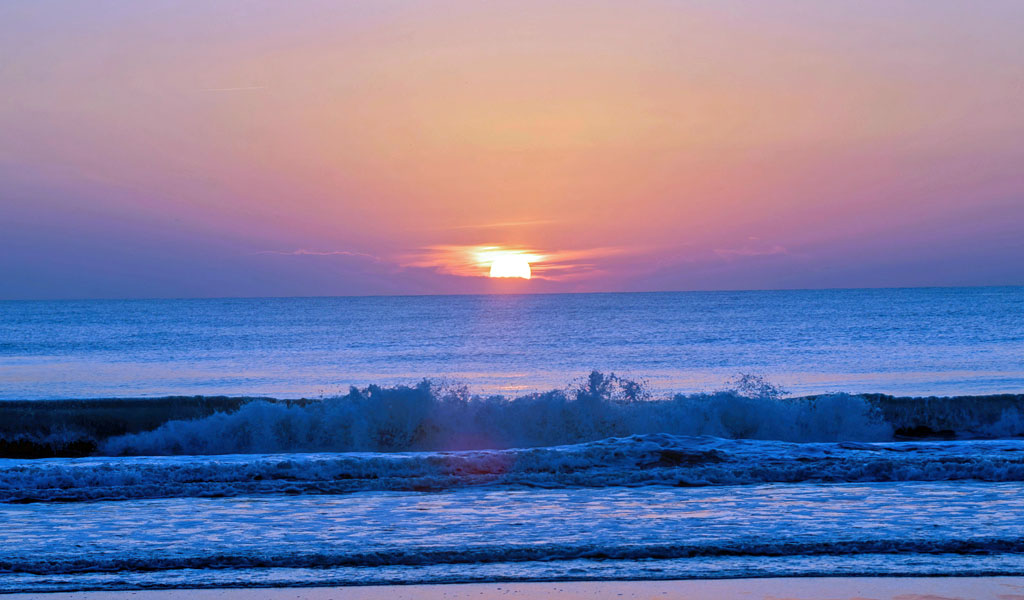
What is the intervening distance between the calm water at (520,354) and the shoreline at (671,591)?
20798 millimetres

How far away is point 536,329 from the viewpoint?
71.5 metres

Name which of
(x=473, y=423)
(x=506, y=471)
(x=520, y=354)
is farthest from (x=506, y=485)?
(x=520, y=354)

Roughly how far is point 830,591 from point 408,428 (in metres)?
13.7

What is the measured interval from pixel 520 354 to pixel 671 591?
128 ft

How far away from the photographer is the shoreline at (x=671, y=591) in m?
6.67

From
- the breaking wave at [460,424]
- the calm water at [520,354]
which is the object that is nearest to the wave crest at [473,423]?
the breaking wave at [460,424]

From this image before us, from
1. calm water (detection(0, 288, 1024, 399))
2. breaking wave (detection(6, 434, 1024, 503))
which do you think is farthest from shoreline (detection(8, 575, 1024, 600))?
calm water (detection(0, 288, 1024, 399))

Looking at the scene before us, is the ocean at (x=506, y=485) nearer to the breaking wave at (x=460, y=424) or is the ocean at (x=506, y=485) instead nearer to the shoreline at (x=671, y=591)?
the breaking wave at (x=460, y=424)

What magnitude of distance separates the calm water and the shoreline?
2080cm

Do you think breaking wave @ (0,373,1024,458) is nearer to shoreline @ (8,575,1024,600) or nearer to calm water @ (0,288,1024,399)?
calm water @ (0,288,1024,399)

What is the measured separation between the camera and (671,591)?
681 cm

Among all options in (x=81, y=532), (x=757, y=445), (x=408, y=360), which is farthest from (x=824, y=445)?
(x=408, y=360)

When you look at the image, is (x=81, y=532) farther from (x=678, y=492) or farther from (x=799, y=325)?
(x=799, y=325)

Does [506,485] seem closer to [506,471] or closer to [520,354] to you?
[506,471]
